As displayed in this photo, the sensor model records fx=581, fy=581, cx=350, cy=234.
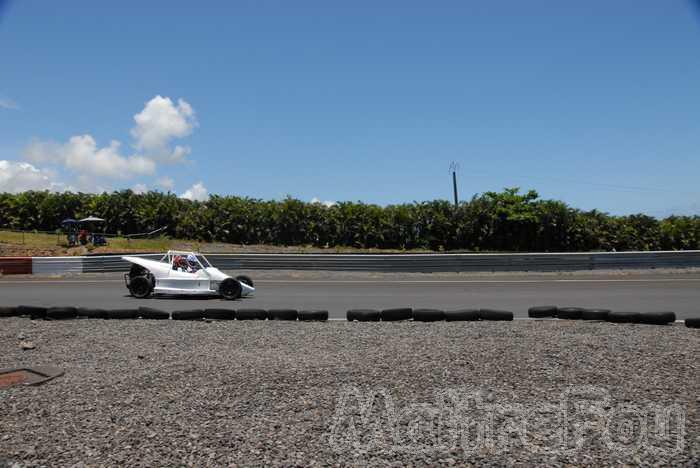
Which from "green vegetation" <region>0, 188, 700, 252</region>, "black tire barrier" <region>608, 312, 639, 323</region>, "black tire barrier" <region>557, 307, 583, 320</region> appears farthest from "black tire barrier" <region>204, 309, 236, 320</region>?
"green vegetation" <region>0, 188, 700, 252</region>

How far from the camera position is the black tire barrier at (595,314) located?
1086 centimetres

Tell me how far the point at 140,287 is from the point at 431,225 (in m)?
26.6

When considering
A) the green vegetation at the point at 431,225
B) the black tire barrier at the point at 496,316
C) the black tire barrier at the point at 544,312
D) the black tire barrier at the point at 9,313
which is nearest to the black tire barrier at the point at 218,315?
the black tire barrier at the point at 9,313

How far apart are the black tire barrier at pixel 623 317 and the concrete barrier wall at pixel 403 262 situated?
12543 millimetres

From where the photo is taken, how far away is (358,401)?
20.0 ft

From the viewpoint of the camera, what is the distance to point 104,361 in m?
7.86

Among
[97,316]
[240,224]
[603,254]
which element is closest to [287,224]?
[240,224]

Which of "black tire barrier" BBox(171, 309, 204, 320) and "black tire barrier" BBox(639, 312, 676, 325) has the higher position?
"black tire barrier" BBox(171, 309, 204, 320)

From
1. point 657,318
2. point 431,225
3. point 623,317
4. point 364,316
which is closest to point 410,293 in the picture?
point 364,316

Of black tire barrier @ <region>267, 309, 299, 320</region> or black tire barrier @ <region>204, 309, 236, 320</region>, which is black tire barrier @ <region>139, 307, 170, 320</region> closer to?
black tire barrier @ <region>204, 309, 236, 320</region>

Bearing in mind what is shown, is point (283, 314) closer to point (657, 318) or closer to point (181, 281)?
point (181, 281)

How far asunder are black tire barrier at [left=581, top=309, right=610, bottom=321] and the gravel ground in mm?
1445

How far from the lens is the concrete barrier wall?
23.5m

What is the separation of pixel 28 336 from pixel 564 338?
8683 mm
